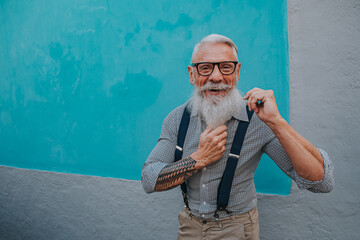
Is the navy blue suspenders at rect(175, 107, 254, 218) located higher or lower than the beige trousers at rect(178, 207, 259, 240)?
higher

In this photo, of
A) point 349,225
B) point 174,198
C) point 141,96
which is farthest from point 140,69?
point 349,225

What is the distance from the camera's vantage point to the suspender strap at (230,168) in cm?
121

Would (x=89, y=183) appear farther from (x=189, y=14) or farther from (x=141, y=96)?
(x=189, y=14)

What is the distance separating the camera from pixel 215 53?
4.29 ft

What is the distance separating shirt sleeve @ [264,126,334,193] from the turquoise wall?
2.04ft

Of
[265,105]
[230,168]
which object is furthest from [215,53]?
[230,168]

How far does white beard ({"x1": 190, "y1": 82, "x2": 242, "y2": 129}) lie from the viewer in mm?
1312

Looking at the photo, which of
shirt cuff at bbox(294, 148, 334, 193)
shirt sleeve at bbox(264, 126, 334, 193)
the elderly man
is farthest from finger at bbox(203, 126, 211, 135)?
shirt cuff at bbox(294, 148, 334, 193)

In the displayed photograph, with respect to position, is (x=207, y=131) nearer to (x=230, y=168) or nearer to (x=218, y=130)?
(x=218, y=130)

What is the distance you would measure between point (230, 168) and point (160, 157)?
17.0 inches

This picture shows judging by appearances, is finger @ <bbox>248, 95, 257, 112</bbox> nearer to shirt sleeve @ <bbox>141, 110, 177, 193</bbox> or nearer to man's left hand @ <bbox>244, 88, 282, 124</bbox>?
man's left hand @ <bbox>244, 88, 282, 124</bbox>

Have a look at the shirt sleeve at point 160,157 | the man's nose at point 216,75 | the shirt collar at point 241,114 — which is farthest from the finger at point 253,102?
Result: the shirt sleeve at point 160,157

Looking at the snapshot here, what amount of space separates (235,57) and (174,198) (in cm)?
147

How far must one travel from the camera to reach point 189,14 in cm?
202
